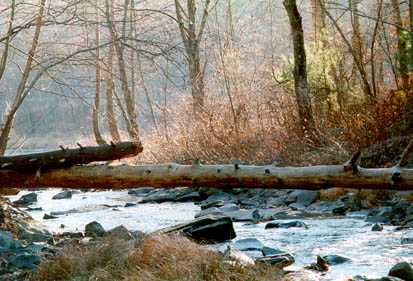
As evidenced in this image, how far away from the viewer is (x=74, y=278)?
4.53 m

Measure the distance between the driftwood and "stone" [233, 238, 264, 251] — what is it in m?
1.44

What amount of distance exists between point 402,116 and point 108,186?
6.28 meters

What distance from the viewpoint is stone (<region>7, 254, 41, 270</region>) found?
530 cm

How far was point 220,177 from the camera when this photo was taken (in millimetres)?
4770

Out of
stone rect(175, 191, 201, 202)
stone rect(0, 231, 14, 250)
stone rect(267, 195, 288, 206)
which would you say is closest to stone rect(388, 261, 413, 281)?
stone rect(0, 231, 14, 250)

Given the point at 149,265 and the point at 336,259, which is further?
the point at 336,259

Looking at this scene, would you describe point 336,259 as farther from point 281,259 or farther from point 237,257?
point 237,257

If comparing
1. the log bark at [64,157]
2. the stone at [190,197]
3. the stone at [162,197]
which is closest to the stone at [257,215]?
the stone at [190,197]

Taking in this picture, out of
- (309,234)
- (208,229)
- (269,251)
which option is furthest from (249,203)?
(269,251)

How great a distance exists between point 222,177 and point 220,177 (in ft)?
0.07

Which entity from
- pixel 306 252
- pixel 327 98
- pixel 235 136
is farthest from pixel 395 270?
pixel 327 98

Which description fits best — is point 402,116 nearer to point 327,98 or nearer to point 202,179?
point 327,98

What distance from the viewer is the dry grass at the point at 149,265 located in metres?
4.27

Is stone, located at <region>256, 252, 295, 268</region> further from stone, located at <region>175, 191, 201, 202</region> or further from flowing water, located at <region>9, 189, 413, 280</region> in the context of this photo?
stone, located at <region>175, 191, 201, 202</region>
